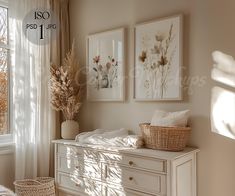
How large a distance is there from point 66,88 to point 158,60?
0.99 m

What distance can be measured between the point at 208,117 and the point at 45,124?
1.70 m

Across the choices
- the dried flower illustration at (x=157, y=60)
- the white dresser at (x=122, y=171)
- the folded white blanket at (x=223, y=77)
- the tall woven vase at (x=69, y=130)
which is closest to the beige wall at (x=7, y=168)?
the white dresser at (x=122, y=171)

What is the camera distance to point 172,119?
85.5 inches

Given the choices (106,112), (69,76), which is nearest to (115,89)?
(106,112)

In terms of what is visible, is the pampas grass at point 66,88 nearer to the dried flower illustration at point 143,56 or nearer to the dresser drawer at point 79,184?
the dresser drawer at point 79,184

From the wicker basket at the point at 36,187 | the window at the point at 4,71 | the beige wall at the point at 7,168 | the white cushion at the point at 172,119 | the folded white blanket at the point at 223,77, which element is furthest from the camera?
the window at the point at 4,71

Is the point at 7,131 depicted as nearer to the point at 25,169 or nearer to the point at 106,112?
the point at 25,169

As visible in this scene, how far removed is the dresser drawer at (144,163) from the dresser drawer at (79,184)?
16.2 inches

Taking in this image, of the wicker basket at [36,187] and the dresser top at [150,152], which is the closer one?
the dresser top at [150,152]

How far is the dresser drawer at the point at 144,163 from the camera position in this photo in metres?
1.93

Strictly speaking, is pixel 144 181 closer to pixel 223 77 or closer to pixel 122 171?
pixel 122 171

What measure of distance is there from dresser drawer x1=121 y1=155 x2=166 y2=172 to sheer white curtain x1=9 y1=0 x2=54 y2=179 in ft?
3.64

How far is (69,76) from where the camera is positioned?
2.76m

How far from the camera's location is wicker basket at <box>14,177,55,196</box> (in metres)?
2.46
